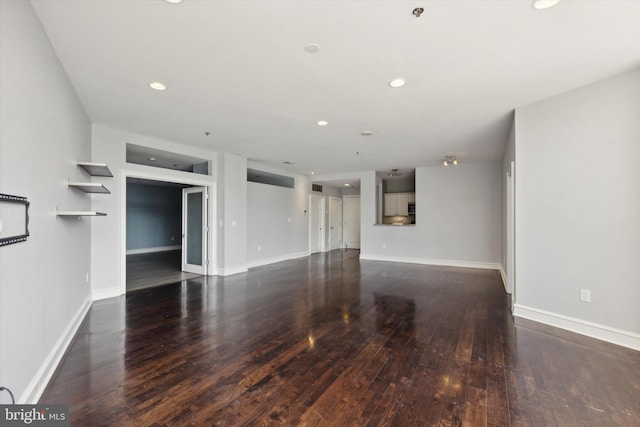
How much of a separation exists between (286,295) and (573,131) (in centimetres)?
441

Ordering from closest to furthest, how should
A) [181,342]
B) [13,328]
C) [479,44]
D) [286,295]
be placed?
1. [13,328]
2. [479,44]
3. [181,342]
4. [286,295]

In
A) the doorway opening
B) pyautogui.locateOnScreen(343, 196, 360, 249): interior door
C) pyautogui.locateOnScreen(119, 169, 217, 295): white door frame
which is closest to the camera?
pyautogui.locateOnScreen(119, 169, 217, 295): white door frame

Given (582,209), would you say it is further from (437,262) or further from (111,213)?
(111,213)

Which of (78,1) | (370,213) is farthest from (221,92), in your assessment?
(370,213)

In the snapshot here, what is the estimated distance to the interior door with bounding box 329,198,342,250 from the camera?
36.4 feet

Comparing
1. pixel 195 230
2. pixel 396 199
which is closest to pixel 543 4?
pixel 195 230

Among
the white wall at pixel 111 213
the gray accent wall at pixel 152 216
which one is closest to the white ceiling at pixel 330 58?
the white wall at pixel 111 213

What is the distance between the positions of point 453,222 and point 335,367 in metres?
6.44

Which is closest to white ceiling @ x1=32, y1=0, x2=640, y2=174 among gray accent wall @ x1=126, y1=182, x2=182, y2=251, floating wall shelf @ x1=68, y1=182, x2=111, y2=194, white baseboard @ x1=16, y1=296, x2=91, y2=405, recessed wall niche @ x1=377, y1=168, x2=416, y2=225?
floating wall shelf @ x1=68, y1=182, x2=111, y2=194

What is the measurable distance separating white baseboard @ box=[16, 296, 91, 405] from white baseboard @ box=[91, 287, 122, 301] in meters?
1.13

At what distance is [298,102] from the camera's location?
12.0ft

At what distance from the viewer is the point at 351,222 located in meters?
11.8

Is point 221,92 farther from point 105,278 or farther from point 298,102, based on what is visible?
point 105,278

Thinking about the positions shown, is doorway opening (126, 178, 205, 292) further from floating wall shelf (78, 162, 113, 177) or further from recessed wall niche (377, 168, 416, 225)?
recessed wall niche (377, 168, 416, 225)
